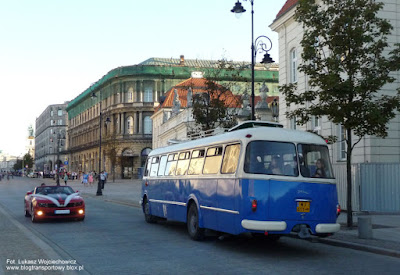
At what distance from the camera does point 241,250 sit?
11.8 meters

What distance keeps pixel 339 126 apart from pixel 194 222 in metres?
13.4

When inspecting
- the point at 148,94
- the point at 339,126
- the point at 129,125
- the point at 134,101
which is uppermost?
the point at 148,94

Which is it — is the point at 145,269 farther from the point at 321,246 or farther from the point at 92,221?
the point at 92,221

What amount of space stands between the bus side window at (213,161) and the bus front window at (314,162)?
83.8 inches

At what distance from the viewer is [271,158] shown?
36.1ft

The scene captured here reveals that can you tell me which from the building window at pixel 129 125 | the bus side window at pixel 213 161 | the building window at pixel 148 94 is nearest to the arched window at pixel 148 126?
the building window at pixel 129 125

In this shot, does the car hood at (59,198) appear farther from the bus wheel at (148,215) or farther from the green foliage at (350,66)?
the green foliage at (350,66)

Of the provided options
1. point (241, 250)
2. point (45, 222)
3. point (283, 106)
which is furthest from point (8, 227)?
point (283, 106)

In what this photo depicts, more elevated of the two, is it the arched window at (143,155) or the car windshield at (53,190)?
the arched window at (143,155)

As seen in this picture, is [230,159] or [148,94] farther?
[148,94]

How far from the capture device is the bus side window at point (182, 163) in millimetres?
14742

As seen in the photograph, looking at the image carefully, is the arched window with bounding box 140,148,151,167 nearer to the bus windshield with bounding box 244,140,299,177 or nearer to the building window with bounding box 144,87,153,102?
the building window with bounding box 144,87,153,102

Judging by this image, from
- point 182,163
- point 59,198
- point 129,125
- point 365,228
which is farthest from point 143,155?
point 365,228

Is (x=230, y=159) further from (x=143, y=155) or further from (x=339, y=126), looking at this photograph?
(x=143, y=155)
